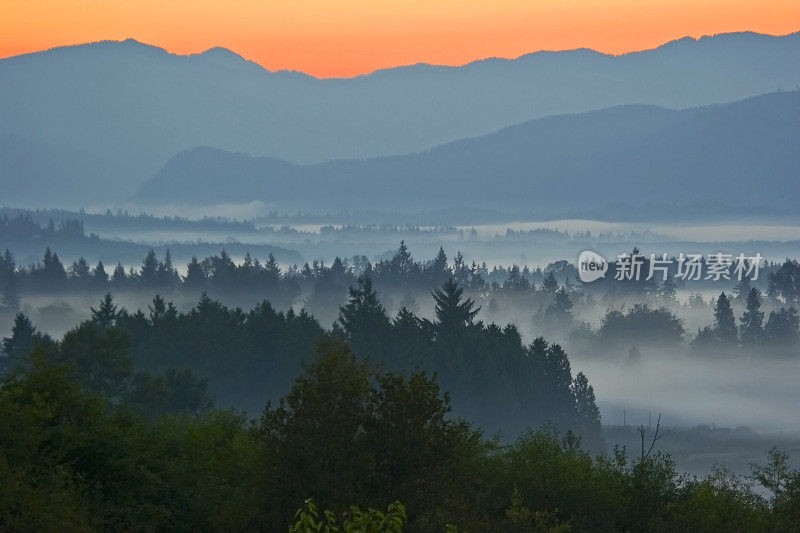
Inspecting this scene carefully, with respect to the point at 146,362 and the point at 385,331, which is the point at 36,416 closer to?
the point at 146,362

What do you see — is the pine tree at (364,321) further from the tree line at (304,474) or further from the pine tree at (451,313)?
the tree line at (304,474)

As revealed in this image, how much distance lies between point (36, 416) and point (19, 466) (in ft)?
8.86

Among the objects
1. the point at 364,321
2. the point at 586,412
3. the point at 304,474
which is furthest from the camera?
the point at 586,412

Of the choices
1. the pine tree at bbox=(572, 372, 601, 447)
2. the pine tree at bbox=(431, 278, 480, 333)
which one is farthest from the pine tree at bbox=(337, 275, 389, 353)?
the pine tree at bbox=(572, 372, 601, 447)

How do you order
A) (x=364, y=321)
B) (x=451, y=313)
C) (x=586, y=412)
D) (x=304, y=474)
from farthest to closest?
(x=451, y=313) < (x=586, y=412) < (x=364, y=321) < (x=304, y=474)

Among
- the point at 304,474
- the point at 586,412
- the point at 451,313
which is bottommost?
the point at 586,412

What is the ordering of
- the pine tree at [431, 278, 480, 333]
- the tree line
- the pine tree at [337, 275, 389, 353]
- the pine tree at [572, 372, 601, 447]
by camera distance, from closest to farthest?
the tree line → the pine tree at [572, 372, 601, 447] → the pine tree at [337, 275, 389, 353] → the pine tree at [431, 278, 480, 333]

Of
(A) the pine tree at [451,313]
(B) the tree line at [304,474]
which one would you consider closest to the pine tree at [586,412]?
(A) the pine tree at [451,313]

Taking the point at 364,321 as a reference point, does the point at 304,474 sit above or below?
above

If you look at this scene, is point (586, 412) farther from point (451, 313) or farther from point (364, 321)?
point (364, 321)

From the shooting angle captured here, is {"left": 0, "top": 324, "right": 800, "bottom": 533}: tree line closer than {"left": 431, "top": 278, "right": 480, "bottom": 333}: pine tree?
Yes

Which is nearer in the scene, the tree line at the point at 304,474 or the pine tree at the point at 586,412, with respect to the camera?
the tree line at the point at 304,474

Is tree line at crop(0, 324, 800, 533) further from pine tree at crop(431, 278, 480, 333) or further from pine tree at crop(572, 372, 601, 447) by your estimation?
pine tree at crop(431, 278, 480, 333)

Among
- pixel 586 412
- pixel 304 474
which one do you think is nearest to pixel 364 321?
pixel 586 412
